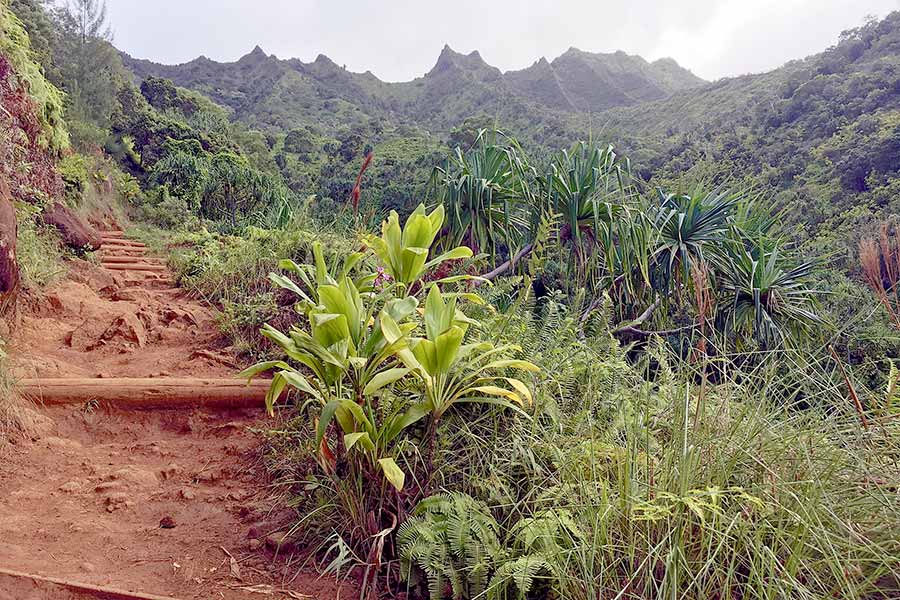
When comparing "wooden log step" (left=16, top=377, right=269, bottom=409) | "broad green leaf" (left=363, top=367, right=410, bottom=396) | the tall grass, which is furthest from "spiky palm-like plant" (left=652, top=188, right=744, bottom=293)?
"broad green leaf" (left=363, top=367, right=410, bottom=396)

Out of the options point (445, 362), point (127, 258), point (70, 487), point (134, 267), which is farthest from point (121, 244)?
point (445, 362)

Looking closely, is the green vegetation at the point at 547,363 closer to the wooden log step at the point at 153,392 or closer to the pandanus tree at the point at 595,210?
the pandanus tree at the point at 595,210

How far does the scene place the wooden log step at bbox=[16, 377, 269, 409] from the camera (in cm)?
270

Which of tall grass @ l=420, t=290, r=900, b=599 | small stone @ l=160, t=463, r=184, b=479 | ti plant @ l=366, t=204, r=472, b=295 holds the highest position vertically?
ti plant @ l=366, t=204, r=472, b=295

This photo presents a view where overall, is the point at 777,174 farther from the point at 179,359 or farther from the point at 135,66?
the point at 135,66

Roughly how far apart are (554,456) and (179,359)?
2831 mm

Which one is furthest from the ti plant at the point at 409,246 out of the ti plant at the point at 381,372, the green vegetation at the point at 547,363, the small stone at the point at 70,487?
the small stone at the point at 70,487

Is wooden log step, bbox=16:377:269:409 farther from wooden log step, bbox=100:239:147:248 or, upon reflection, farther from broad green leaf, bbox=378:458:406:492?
wooden log step, bbox=100:239:147:248

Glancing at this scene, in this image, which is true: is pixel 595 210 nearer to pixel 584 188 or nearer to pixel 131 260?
pixel 584 188

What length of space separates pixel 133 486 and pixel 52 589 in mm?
777

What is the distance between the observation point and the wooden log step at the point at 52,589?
1.42 meters

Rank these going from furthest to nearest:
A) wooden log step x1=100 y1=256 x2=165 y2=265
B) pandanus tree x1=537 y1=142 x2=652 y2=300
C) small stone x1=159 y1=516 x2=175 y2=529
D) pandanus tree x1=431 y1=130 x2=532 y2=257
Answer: wooden log step x1=100 y1=256 x2=165 y2=265
pandanus tree x1=431 y1=130 x2=532 y2=257
pandanus tree x1=537 y1=142 x2=652 y2=300
small stone x1=159 y1=516 x2=175 y2=529

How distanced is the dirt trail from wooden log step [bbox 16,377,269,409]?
0.15 feet

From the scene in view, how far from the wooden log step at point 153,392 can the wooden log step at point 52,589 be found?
1314 mm
